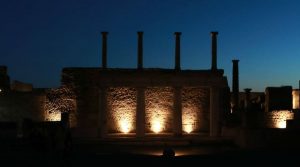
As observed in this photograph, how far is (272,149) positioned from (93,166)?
11461mm

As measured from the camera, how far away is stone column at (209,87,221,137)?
111 ft

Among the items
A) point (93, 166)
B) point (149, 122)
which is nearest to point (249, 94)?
point (149, 122)

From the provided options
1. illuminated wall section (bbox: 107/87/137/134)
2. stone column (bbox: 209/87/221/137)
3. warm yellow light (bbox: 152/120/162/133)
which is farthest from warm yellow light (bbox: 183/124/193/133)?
illuminated wall section (bbox: 107/87/137/134)

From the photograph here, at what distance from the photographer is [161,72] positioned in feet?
110

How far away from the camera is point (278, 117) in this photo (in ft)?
114

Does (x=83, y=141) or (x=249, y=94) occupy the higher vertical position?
(x=249, y=94)

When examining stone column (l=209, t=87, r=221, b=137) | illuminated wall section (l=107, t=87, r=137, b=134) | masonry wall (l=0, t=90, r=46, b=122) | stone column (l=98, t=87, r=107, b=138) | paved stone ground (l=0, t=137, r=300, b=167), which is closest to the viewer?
paved stone ground (l=0, t=137, r=300, b=167)

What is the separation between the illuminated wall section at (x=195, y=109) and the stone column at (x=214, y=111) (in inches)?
129

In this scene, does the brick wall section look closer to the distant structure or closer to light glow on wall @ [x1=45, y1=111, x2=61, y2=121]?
the distant structure

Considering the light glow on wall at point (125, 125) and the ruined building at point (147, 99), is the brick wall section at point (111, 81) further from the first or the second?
the light glow on wall at point (125, 125)

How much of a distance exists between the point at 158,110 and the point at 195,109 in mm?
2611

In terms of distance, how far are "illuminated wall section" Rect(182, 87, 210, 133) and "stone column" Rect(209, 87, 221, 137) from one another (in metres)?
3.29

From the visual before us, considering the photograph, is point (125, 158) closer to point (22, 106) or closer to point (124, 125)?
point (124, 125)

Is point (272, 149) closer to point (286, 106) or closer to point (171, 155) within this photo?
point (171, 155)
